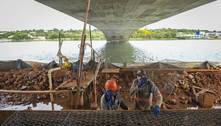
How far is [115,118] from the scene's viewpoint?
482cm

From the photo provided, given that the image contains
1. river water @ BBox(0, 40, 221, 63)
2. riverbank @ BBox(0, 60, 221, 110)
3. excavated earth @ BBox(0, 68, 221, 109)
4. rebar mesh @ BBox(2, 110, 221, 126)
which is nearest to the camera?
rebar mesh @ BBox(2, 110, 221, 126)

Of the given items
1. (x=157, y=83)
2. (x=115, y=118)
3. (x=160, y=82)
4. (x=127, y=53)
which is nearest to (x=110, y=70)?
(x=157, y=83)

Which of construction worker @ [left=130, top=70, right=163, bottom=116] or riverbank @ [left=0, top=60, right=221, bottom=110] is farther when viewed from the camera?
riverbank @ [left=0, top=60, right=221, bottom=110]

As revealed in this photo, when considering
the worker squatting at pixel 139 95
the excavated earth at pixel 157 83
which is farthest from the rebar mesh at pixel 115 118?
the excavated earth at pixel 157 83

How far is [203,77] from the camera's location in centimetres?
1439

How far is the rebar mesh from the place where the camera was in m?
4.57

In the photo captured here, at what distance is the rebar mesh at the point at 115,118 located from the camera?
15.0ft

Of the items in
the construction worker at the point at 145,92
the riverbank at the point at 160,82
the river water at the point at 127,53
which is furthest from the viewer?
the river water at the point at 127,53

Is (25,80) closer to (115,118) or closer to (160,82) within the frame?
(160,82)

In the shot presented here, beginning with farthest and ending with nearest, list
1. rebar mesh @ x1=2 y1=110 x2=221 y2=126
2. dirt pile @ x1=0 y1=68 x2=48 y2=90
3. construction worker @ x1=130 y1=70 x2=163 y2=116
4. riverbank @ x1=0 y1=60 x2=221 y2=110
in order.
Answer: dirt pile @ x1=0 y1=68 x2=48 y2=90 < riverbank @ x1=0 y1=60 x2=221 y2=110 < construction worker @ x1=130 y1=70 x2=163 y2=116 < rebar mesh @ x1=2 y1=110 x2=221 y2=126

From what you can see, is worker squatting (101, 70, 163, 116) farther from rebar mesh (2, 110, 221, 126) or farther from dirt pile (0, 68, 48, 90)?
dirt pile (0, 68, 48, 90)

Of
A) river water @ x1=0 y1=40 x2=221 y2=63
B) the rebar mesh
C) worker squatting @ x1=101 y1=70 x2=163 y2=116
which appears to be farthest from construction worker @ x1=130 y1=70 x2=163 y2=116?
river water @ x1=0 y1=40 x2=221 y2=63

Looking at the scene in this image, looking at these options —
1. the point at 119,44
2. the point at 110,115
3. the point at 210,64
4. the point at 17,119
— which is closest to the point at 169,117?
the point at 110,115

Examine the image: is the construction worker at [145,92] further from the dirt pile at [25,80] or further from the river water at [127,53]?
the river water at [127,53]
